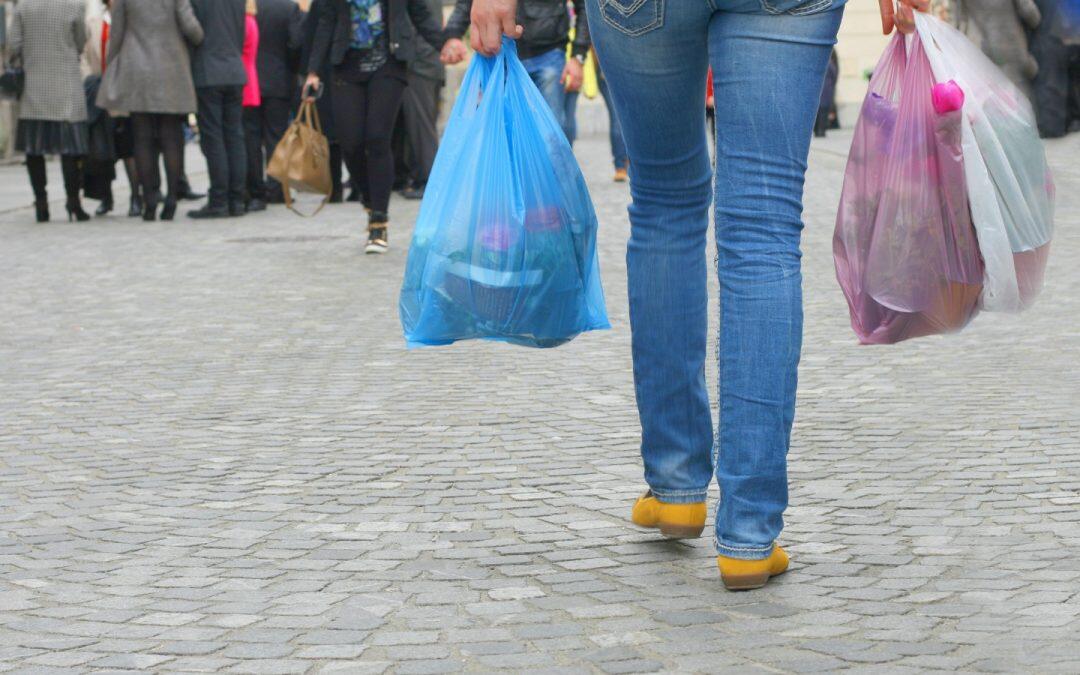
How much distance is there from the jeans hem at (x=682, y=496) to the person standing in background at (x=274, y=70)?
11567mm

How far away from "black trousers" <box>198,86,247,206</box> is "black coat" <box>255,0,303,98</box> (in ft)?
2.38

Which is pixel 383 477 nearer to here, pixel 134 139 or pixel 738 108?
pixel 738 108

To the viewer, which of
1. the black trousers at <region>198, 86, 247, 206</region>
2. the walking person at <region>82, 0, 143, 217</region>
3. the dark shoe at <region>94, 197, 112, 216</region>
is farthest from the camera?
the dark shoe at <region>94, 197, 112, 216</region>

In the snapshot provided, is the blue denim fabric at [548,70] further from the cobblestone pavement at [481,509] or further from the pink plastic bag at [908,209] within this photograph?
the pink plastic bag at [908,209]

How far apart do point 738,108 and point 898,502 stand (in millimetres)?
1257

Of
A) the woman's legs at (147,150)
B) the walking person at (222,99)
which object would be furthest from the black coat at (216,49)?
the woman's legs at (147,150)

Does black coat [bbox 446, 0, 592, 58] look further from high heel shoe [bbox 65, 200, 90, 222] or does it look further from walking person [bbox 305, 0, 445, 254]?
high heel shoe [bbox 65, 200, 90, 222]

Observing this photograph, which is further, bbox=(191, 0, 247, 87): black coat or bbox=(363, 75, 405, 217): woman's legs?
bbox=(191, 0, 247, 87): black coat

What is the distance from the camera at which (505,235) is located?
3916 mm

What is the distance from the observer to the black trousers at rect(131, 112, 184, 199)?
14.0m

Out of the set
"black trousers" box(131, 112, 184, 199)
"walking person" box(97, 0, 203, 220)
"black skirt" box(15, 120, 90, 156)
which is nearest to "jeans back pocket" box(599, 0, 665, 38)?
"walking person" box(97, 0, 203, 220)

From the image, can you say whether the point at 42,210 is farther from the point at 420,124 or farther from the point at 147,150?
the point at 420,124

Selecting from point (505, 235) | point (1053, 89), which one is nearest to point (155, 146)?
point (1053, 89)

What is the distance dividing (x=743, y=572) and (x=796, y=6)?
1030 millimetres
